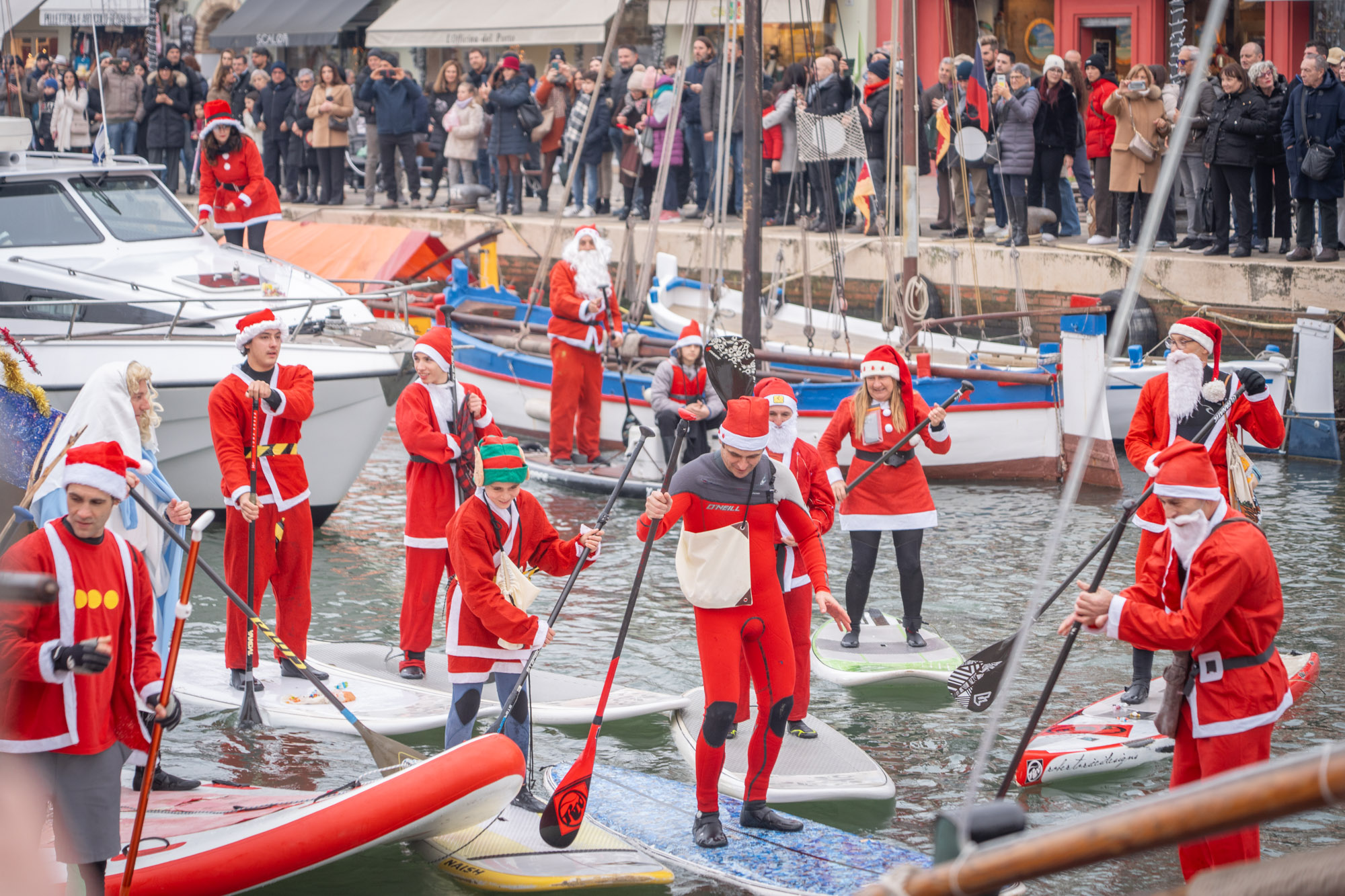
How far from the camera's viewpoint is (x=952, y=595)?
894 cm

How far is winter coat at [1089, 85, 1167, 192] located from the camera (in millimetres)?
14203

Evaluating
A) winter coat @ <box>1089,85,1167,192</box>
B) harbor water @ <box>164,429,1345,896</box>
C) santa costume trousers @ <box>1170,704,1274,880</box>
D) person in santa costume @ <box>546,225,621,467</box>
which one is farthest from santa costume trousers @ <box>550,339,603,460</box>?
santa costume trousers @ <box>1170,704,1274,880</box>

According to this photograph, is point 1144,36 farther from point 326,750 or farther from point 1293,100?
point 326,750

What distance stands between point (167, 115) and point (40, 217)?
1212cm

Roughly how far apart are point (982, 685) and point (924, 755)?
1.61ft

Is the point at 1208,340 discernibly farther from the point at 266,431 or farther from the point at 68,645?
the point at 68,645

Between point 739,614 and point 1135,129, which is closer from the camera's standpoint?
point 739,614

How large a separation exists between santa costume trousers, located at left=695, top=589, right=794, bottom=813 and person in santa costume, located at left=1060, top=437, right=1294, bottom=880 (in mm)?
1319

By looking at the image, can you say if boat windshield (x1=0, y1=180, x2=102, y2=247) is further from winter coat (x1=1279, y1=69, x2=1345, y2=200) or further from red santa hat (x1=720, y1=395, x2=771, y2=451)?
winter coat (x1=1279, y1=69, x2=1345, y2=200)

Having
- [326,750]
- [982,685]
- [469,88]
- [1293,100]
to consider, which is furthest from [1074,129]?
[326,750]

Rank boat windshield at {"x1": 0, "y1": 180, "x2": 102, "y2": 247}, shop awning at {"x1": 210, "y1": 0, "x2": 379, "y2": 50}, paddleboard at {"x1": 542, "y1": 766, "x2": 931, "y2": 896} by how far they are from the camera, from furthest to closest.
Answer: shop awning at {"x1": 210, "y1": 0, "x2": 379, "y2": 50}, boat windshield at {"x1": 0, "y1": 180, "x2": 102, "y2": 247}, paddleboard at {"x1": 542, "y1": 766, "x2": 931, "y2": 896}

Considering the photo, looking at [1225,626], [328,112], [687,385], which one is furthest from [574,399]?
[328,112]

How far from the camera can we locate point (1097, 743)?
6227 mm

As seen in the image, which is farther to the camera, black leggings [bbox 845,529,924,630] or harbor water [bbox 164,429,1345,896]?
black leggings [bbox 845,529,924,630]
